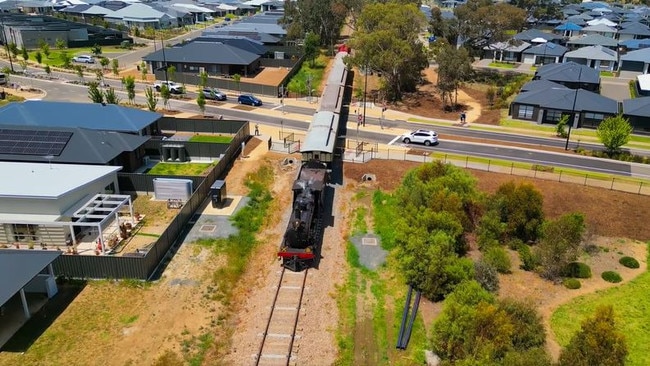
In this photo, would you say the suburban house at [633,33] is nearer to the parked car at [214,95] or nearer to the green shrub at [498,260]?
the parked car at [214,95]

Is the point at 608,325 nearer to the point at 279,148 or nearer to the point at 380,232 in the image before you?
the point at 380,232

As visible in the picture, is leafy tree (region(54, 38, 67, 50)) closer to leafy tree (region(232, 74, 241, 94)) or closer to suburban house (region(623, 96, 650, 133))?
leafy tree (region(232, 74, 241, 94))

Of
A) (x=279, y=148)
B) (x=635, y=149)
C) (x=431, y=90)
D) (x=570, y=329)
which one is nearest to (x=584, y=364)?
(x=570, y=329)

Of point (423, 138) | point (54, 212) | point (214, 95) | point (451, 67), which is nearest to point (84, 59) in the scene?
point (214, 95)

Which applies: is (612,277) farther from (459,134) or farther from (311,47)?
(311,47)

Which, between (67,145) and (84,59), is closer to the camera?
(67,145)

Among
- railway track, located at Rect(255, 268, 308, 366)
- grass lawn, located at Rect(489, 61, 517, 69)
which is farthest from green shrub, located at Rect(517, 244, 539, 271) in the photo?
grass lawn, located at Rect(489, 61, 517, 69)
